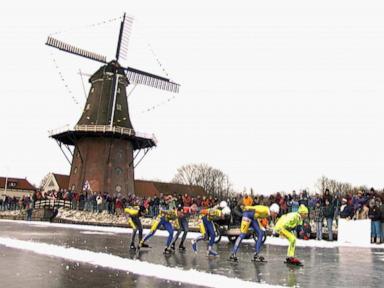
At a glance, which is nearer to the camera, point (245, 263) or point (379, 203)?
point (245, 263)

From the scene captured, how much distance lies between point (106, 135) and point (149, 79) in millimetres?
9435

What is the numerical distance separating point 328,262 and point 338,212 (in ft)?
34.7

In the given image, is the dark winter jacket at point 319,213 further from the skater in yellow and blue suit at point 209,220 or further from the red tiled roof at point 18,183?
the red tiled roof at point 18,183

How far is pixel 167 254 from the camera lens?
41.5 feet

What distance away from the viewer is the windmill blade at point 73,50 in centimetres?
4875

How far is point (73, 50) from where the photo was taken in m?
49.3

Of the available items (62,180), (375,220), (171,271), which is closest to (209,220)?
(171,271)

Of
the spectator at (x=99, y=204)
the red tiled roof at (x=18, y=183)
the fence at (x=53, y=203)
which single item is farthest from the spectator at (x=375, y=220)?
the red tiled roof at (x=18, y=183)

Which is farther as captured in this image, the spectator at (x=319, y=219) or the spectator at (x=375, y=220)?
the spectator at (x=319, y=219)

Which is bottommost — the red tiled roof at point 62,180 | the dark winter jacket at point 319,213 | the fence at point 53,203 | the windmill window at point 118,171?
the fence at point 53,203

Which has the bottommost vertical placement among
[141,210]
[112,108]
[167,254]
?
[167,254]

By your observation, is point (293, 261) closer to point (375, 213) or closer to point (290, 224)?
point (290, 224)

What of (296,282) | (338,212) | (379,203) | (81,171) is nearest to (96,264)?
(296,282)

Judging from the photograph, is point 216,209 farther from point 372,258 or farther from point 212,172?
point 212,172
